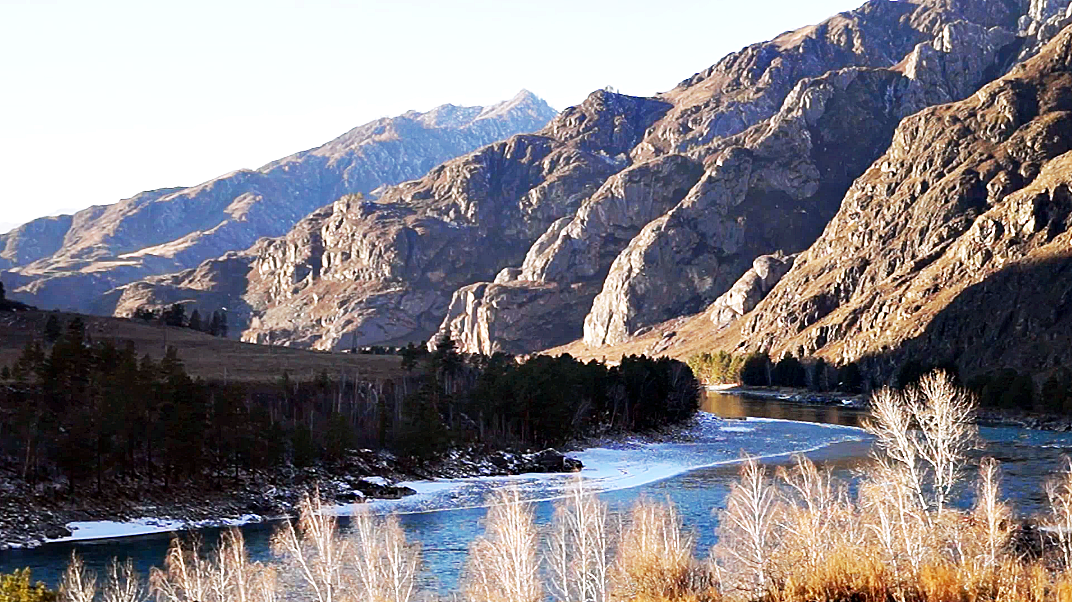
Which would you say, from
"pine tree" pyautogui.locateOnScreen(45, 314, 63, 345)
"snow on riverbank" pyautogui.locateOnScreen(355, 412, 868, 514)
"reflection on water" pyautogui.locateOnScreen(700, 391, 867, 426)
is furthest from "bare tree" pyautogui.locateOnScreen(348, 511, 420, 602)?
"reflection on water" pyautogui.locateOnScreen(700, 391, 867, 426)

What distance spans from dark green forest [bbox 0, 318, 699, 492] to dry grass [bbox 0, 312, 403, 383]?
14.2 ft

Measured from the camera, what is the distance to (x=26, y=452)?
7162cm

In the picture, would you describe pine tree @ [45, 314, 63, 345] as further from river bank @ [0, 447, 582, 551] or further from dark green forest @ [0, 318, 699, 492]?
river bank @ [0, 447, 582, 551]

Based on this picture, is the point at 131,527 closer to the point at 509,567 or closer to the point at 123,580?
the point at 123,580

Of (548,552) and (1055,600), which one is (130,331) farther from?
(1055,600)

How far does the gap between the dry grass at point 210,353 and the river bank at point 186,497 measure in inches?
1126

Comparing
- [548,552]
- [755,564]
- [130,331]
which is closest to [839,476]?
[548,552]

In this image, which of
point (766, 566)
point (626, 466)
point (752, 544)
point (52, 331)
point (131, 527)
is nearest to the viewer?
point (766, 566)

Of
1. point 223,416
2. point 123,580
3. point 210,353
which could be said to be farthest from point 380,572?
point 210,353

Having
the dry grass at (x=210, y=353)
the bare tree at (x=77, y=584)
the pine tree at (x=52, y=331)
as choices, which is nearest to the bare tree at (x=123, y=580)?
the bare tree at (x=77, y=584)

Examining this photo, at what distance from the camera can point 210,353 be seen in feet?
456

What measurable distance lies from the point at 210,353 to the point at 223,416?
6043 cm

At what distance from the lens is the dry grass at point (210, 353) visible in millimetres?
120625

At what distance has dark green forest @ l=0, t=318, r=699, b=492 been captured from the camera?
A: 7338cm
